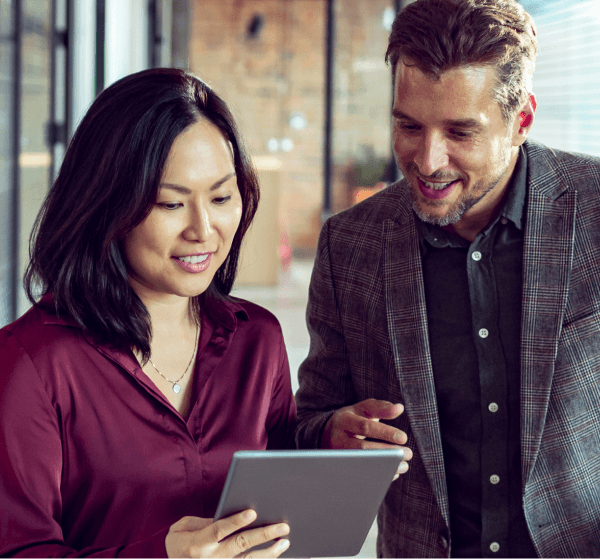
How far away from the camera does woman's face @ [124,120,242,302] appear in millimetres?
1280

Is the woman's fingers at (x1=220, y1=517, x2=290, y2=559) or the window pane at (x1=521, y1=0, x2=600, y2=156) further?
the window pane at (x1=521, y1=0, x2=600, y2=156)

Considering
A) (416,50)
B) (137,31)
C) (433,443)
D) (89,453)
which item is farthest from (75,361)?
(137,31)

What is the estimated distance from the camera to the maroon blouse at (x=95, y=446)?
1.18 metres

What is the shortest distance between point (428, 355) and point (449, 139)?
1.40ft

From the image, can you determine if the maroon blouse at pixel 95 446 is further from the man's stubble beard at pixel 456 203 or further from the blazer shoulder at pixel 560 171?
the blazer shoulder at pixel 560 171

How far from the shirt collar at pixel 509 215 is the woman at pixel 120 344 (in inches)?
16.5

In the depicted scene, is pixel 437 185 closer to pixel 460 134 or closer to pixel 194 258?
pixel 460 134

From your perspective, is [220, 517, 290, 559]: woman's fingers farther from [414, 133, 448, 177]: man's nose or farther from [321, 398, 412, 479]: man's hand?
[414, 133, 448, 177]: man's nose

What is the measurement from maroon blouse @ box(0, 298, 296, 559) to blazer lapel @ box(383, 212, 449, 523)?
1.06ft

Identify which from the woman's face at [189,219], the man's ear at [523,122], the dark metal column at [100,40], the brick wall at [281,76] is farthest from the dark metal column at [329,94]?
the woman's face at [189,219]

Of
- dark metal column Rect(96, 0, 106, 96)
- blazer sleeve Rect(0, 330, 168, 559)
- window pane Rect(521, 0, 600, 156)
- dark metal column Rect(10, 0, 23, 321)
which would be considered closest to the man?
blazer sleeve Rect(0, 330, 168, 559)

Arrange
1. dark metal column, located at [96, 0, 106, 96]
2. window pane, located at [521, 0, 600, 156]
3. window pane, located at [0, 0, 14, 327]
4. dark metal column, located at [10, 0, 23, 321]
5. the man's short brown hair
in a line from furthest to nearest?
dark metal column, located at [96, 0, 106, 96]
dark metal column, located at [10, 0, 23, 321]
window pane, located at [0, 0, 14, 327]
window pane, located at [521, 0, 600, 156]
the man's short brown hair

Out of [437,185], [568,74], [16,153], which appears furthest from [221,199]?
[16,153]

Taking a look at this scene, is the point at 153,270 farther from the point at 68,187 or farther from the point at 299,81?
the point at 299,81
